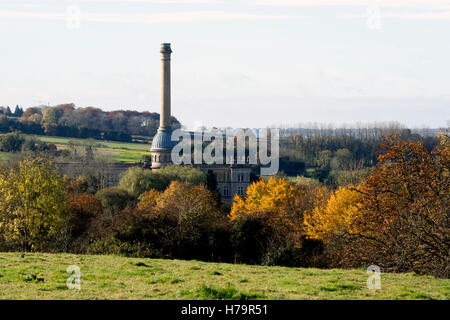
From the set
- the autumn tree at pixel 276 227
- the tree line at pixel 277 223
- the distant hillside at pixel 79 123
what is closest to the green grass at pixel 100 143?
the distant hillside at pixel 79 123

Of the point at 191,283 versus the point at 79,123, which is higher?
the point at 79,123

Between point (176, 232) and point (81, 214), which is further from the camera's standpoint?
point (81, 214)

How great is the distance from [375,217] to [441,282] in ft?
20.9

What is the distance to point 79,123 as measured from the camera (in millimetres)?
181875

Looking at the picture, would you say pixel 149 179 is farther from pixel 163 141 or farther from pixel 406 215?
pixel 406 215

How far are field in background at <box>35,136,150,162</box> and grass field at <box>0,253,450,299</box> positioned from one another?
309 feet

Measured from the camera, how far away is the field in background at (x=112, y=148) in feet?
395

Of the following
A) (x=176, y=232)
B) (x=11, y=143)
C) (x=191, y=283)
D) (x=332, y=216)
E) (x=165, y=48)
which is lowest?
(x=332, y=216)

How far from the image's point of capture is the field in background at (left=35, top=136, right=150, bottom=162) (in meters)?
120

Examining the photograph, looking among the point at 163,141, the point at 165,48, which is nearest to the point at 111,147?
the point at 163,141

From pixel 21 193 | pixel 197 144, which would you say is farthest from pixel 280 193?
pixel 197 144

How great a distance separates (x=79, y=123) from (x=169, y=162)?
78059 millimetres

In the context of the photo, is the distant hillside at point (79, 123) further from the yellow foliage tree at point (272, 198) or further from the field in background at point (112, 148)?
the yellow foliage tree at point (272, 198)

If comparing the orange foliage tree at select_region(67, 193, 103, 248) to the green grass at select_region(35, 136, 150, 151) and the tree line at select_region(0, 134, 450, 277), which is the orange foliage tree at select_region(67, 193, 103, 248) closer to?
the tree line at select_region(0, 134, 450, 277)
